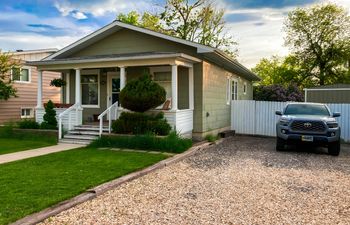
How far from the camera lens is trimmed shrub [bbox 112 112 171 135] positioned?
11.8m

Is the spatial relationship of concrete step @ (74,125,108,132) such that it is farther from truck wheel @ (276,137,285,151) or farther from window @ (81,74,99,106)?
truck wheel @ (276,137,285,151)

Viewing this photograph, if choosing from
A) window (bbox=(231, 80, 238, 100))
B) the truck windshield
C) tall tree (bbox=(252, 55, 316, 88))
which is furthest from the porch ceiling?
tall tree (bbox=(252, 55, 316, 88))

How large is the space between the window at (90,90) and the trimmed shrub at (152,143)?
199 inches

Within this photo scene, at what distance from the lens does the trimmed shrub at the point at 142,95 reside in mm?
11656

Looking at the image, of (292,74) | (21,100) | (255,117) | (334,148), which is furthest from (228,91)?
(292,74)

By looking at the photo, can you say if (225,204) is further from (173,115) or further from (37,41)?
(37,41)

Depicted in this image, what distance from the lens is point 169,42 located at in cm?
1419

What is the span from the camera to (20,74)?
2055 centimetres

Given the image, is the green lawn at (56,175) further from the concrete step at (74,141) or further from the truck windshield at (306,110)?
the truck windshield at (306,110)

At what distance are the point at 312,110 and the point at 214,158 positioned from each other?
4.60 meters

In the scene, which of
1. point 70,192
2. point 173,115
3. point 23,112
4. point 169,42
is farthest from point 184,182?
point 23,112

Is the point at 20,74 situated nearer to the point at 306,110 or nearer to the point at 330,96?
the point at 306,110

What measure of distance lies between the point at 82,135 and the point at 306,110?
343 inches

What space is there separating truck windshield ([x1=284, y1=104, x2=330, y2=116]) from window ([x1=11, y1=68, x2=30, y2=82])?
1619cm
